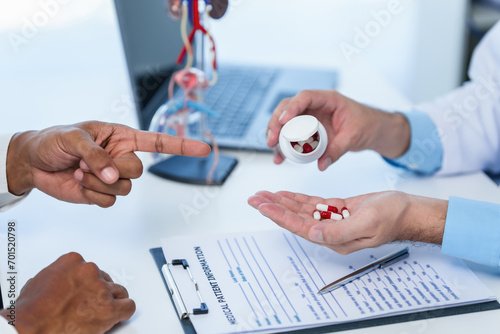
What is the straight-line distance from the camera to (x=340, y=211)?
0.96 metres

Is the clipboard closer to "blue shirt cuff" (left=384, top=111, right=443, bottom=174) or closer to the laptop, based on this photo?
"blue shirt cuff" (left=384, top=111, right=443, bottom=174)

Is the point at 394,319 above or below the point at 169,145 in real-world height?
below

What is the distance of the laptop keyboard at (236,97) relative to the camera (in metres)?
1.40

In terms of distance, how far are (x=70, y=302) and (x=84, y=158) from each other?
0.23 metres

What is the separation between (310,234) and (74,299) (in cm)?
36

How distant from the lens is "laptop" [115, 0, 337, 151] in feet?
4.02

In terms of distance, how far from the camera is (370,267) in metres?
0.92

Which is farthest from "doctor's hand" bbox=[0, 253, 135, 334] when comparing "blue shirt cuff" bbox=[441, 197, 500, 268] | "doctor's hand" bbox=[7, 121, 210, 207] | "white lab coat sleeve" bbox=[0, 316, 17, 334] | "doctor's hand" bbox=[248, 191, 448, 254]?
"blue shirt cuff" bbox=[441, 197, 500, 268]

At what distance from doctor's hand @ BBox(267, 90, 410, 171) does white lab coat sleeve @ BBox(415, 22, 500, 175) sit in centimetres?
13

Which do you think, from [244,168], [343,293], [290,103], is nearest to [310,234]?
[343,293]

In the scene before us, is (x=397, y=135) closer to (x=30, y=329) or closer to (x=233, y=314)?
(x=233, y=314)

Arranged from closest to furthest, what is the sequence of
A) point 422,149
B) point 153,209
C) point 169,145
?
point 169,145, point 153,209, point 422,149

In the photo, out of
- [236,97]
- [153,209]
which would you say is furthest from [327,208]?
[236,97]

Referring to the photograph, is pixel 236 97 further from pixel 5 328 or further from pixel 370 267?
pixel 5 328
